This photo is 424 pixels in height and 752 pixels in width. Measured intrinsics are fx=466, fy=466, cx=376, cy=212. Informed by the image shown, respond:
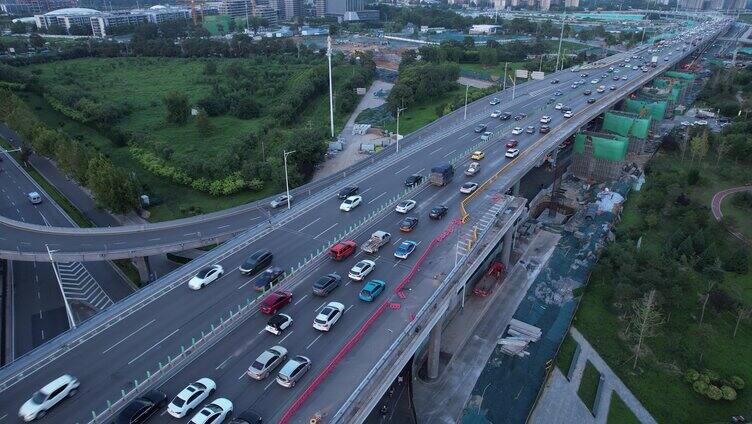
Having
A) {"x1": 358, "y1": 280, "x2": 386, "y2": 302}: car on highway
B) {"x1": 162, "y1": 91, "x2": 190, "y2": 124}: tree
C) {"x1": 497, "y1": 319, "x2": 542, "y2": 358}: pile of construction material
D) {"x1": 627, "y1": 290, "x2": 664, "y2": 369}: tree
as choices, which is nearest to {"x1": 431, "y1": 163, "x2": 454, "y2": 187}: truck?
{"x1": 497, "y1": 319, "x2": 542, "y2": 358}: pile of construction material

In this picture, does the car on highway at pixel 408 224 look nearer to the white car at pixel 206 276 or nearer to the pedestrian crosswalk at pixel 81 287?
the white car at pixel 206 276

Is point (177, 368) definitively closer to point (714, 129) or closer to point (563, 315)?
point (563, 315)

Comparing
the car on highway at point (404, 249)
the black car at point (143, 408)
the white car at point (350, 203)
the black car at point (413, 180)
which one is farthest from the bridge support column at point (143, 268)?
the black car at point (413, 180)

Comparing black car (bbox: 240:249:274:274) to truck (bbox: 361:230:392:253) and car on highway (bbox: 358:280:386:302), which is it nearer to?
truck (bbox: 361:230:392:253)

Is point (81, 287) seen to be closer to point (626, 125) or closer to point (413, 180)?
point (413, 180)

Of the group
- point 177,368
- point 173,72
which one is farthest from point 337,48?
point 177,368
